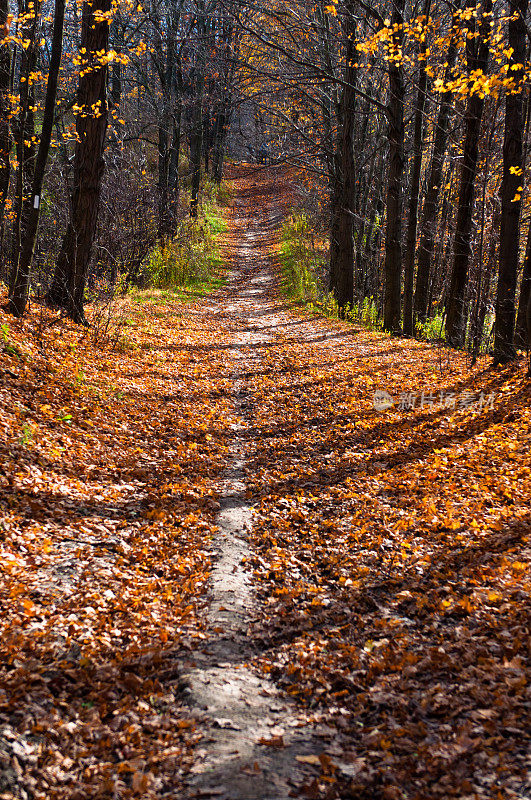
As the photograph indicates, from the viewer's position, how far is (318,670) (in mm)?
3764

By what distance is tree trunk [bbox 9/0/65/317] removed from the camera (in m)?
7.88

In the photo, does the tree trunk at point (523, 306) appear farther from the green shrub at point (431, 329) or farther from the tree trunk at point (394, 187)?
the green shrub at point (431, 329)

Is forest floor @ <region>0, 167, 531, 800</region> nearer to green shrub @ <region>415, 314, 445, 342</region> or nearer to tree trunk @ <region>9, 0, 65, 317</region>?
tree trunk @ <region>9, 0, 65, 317</region>

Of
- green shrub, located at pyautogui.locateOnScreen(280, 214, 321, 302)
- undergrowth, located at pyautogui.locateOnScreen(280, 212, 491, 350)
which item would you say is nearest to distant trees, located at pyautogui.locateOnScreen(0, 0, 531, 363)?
undergrowth, located at pyautogui.locateOnScreen(280, 212, 491, 350)

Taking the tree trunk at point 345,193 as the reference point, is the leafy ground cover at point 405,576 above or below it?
below

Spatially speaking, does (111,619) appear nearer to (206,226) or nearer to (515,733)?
(515,733)

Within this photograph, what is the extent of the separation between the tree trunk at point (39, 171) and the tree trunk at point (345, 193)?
799cm

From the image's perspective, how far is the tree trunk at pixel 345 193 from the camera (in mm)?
14296

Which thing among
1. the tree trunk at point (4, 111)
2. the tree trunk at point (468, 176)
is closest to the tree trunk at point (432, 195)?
the tree trunk at point (468, 176)

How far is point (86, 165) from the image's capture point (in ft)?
30.4

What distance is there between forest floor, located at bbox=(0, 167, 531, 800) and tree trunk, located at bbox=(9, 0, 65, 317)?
493 millimetres

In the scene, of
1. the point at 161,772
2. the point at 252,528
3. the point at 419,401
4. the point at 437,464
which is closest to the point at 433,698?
the point at 161,772

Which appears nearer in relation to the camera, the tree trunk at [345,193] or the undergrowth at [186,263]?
the tree trunk at [345,193]

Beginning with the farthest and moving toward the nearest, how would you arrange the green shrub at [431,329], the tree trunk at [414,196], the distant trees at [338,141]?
the green shrub at [431,329], the tree trunk at [414,196], the distant trees at [338,141]
